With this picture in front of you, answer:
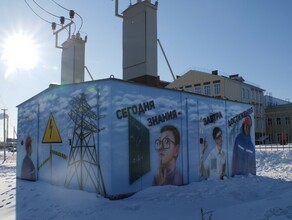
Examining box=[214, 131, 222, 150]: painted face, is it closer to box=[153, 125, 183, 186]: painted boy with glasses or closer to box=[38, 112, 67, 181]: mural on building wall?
box=[153, 125, 183, 186]: painted boy with glasses

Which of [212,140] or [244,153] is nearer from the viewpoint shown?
[212,140]

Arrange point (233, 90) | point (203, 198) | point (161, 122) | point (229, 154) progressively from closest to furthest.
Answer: point (203, 198), point (161, 122), point (229, 154), point (233, 90)

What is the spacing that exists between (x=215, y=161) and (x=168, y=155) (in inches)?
121

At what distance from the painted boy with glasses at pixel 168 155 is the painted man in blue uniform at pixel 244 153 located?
421 cm

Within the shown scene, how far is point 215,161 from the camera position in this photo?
1327cm

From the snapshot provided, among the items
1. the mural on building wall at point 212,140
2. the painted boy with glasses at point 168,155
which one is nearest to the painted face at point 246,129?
the mural on building wall at point 212,140

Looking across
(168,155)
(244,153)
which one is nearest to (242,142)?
(244,153)

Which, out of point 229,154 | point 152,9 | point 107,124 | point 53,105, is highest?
point 152,9

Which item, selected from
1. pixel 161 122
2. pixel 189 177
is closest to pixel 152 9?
pixel 161 122

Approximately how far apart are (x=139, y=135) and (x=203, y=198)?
264 cm

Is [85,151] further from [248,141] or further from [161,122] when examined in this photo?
[248,141]

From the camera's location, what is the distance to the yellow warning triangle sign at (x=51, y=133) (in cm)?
1151

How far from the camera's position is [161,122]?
1092 centimetres

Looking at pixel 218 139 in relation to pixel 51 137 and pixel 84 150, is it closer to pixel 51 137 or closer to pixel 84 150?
pixel 84 150
